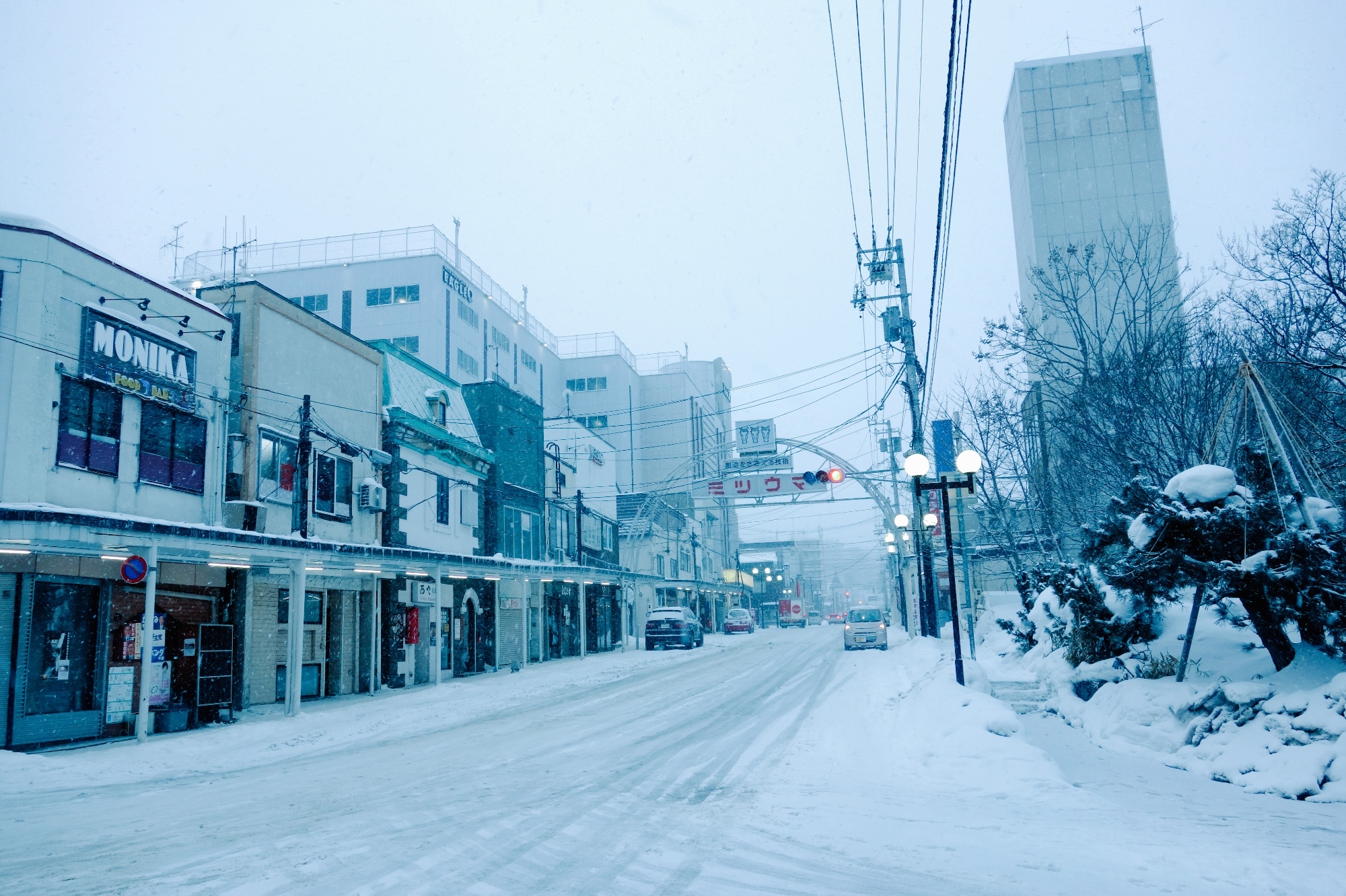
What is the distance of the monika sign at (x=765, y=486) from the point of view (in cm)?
4288

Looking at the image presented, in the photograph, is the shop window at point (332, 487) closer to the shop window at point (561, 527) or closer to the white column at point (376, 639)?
the white column at point (376, 639)

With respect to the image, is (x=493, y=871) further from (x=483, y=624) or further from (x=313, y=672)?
(x=483, y=624)

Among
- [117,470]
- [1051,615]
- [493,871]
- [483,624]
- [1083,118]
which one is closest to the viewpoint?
[493,871]

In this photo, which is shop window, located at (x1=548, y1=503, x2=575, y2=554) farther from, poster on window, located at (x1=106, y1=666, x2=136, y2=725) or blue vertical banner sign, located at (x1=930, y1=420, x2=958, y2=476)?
poster on window, located at (x1=106, y1=666, x2=136, y2=725)

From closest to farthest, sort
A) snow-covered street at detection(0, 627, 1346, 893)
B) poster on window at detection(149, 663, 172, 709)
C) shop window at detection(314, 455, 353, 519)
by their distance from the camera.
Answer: snow-covered street at detection(0, 627, 1346, 893)
poster on window at detection(149, 663, 172, 709)
shop window at detection(314, 455, 353, 519)

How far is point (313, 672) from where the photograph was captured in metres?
21.5

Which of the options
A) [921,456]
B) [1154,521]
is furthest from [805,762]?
[921,456]

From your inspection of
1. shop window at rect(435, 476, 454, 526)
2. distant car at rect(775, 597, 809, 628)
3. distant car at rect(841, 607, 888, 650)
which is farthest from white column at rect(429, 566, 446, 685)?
distant car at rect(775, 597, 809, 628)

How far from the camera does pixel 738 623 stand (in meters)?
66.8

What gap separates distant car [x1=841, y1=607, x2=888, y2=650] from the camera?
38.3m

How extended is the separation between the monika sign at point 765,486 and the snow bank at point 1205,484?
3112cm

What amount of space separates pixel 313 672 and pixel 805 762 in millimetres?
14894

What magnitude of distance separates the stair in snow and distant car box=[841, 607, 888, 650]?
1965 cm

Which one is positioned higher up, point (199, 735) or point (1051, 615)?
point (1051, 615)
